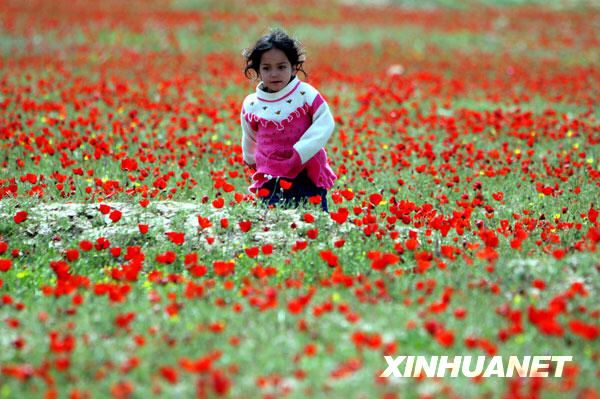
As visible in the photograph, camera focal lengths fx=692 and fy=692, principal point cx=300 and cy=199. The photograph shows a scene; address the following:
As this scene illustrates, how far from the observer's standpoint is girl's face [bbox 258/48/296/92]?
5.79m

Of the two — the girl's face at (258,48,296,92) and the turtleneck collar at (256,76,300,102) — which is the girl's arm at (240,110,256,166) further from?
the girl's face at (258,48,296,92)

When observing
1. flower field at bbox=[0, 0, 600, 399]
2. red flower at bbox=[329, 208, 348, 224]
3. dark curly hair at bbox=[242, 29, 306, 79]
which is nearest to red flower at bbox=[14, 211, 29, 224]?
flower field at bbox=[0, 0, 600, 399]

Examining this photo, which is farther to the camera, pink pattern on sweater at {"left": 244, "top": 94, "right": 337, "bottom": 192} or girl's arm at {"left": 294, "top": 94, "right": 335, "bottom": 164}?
pink pattern on sweater at {"left": 244, "top": 94, "right": 337, "bottom": 192}

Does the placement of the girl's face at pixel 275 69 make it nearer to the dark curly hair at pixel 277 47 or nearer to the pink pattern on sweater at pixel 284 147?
the dark curly hair at pixel 277 47

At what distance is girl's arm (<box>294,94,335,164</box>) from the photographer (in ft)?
18.9

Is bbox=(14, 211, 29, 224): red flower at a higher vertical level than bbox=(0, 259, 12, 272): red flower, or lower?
higher

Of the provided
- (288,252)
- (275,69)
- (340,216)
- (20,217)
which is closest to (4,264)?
(20,217)

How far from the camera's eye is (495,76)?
1568 cm

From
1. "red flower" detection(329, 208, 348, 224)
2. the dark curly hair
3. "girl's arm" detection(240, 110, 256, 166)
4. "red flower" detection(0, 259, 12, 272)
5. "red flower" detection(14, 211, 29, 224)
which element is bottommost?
"red flower" detection(0, 259, 12, 272)

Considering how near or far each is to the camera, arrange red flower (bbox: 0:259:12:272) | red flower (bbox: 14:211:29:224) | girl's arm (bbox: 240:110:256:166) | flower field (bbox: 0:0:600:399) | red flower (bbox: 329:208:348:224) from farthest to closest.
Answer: girl's arm (bbox: 240:110:256:166)
red flower (bbox: 14:211:29:224)
red flower (bbox: 329:208:348:224)
red flower (bbox: 0:259:12:272)
flower field (bbox: 0:0:600:399)

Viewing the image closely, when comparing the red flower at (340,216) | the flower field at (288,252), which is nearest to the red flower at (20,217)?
the flower field at (288,252)

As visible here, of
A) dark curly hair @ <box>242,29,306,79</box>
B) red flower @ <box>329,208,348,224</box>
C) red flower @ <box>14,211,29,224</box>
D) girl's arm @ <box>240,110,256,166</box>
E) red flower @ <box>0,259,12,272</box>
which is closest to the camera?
red flower @ <box>0,259,12,272</box>

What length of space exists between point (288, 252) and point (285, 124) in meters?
1.35

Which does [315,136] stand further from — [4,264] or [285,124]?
[4,264]
